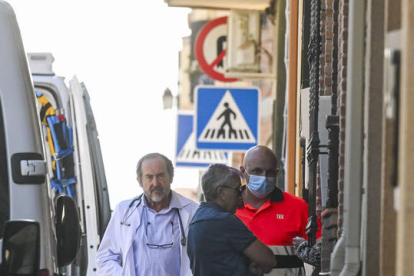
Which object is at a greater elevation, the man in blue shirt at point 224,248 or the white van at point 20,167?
the white van at point 20,167

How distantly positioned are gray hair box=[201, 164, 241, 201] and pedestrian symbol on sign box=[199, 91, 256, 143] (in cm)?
811

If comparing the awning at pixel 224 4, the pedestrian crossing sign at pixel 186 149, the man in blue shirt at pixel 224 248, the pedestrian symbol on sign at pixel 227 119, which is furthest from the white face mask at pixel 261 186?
the pedestrian crossing sign at pixel 186 149

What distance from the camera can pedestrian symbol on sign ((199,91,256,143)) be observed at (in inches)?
591

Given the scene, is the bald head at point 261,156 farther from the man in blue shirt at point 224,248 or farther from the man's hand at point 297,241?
the man in blue shirt at point 224,248

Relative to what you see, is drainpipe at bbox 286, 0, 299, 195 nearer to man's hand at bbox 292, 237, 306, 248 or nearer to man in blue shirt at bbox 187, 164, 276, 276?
man's hand at bbox 292, 237, 306, 248

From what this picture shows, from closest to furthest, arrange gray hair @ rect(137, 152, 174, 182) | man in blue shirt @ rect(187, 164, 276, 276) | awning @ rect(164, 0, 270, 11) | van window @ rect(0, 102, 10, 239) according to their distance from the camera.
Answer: van window @ rect(0, 102, 10, 239) < man in blue shirt @ rect(187, 164, 276, 276) < gray hair @ rect(137, 152, 174, 182) < awning @ rect(164, 0, 270, 11)

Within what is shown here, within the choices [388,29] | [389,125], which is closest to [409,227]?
[389,125]

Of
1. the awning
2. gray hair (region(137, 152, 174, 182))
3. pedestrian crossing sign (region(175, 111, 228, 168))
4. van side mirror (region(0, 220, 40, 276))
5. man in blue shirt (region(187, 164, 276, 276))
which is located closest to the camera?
van side mirror (region(0, 220, 40, 276))

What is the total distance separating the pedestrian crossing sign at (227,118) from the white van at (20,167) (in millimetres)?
9256

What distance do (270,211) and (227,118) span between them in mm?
7365

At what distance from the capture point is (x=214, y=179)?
22.2ft

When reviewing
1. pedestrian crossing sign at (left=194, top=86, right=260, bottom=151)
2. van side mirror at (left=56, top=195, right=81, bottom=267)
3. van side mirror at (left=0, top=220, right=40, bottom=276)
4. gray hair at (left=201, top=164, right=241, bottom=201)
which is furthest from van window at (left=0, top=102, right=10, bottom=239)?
pedestrian crossing sign at (left=194, top=86, right=260, bottom=151)

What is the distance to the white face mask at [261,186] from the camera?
7.85 m

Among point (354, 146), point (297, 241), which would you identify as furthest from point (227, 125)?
point (354, 146)
